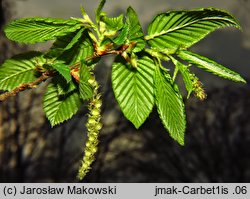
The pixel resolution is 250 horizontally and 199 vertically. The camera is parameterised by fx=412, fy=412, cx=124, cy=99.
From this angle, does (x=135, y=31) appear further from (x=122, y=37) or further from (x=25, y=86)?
(x=25, y=86)

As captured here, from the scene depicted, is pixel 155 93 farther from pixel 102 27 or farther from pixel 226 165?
pixel 226 165

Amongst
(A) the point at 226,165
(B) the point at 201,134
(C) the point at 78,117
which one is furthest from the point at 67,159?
(A) the point at 226,165

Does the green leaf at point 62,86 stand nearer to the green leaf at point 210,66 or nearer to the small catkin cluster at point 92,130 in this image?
the small catkin cluster at point 92,130

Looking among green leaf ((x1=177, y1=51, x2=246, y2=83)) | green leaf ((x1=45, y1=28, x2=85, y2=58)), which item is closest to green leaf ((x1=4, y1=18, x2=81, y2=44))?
green leaf ((x1=45, y1=28, x2=85, y2=58))

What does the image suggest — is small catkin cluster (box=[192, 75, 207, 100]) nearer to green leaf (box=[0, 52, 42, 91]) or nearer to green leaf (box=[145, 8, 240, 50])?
green leaf (box=[145, 8, 240, 50])

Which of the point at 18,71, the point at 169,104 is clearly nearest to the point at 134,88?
the point at 169,104

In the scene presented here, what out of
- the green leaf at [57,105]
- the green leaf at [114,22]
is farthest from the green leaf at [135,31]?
the green leaf at [57,105]
